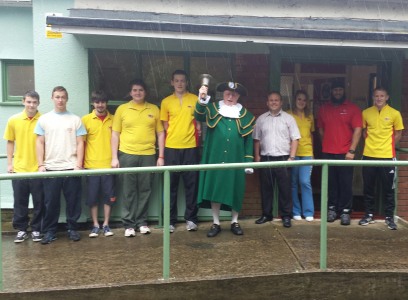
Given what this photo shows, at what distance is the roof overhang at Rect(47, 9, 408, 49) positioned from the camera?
169 inches

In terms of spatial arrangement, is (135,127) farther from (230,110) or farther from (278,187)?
(278,187)

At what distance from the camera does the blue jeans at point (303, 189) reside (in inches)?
209

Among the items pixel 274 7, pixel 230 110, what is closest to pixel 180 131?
pixel 230 110

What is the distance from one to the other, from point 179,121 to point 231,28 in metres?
1.15

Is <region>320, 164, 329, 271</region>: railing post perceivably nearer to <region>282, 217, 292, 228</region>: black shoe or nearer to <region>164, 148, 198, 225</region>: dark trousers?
<region>282, 217, 292, 228</region>: black shoe

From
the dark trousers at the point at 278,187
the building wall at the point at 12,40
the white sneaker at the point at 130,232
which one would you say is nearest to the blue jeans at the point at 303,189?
the dark trousers at the point at 278,187

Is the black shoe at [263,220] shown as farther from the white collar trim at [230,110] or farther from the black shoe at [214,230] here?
the white collar trim at [230,110]

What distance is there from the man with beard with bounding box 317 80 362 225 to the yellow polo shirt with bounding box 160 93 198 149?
1.70 metres

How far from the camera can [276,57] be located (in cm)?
561

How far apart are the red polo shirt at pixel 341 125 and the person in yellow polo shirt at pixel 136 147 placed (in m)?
2.03

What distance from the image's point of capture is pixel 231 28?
4.46 m

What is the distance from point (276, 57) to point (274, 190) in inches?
65.7

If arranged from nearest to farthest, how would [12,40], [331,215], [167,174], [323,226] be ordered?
1. [167,174]
2. [323,226]
3. [331,215]
4. [12,40]

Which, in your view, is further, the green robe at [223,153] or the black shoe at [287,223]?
the black shoe at [287,223]
